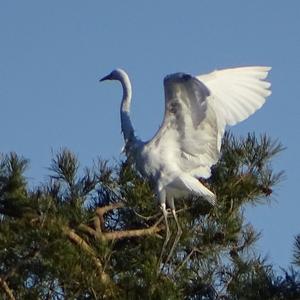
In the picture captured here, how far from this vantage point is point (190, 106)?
6562 mm

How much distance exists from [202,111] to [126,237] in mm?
886

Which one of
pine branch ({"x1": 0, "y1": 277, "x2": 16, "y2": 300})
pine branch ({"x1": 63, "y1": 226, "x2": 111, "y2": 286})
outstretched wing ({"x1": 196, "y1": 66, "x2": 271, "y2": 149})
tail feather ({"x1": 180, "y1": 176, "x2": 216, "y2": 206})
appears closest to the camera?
pine branch ({"x1": 0, "y1": 277, "x2": 16, "y2": 300})

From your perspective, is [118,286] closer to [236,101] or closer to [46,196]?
[46,196]

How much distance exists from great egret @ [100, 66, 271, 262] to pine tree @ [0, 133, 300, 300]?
0.66ft

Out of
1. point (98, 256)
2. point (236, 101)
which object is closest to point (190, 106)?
point (236, 101)

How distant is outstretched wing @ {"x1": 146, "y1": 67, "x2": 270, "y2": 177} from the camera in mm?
6453

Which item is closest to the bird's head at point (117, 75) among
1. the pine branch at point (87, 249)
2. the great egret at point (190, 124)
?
the great egret at point (190, 124)

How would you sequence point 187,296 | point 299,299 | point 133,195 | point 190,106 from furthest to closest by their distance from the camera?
1. point 190,106
2. point 133,195
3. point 187,296
4. point 299,299

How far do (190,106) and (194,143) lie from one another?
0.37m

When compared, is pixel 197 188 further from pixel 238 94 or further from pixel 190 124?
pixel 238 94

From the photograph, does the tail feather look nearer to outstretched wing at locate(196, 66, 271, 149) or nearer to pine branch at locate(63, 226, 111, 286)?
outstretched wing at locate(196, 66, 271, 149)

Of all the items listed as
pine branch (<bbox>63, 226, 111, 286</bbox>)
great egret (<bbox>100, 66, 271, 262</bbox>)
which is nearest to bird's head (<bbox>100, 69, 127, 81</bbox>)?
great egret (<bbox>100, 66, 271, 262</bbox>)

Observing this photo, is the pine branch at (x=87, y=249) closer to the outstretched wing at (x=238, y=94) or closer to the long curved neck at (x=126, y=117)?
the outstretched wing at (x=238, y=94)

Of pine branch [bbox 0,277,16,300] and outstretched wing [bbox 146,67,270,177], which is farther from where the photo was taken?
outstretched wing [bbox 146,67,270,177]
